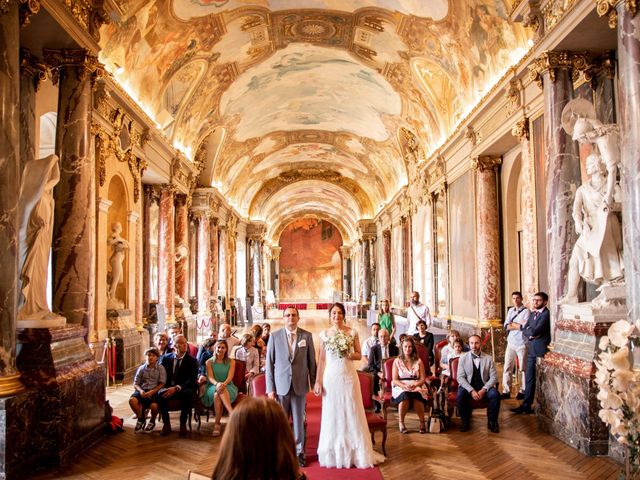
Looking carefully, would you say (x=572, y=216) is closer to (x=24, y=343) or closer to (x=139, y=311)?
(x=24, y=343)

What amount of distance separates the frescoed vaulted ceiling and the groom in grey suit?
771cm

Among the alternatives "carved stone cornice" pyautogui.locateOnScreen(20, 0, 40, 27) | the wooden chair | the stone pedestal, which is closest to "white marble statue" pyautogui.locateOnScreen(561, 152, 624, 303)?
the stone pedestal

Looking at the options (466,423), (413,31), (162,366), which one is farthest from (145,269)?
(466,423)

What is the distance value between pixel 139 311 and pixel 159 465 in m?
8.24

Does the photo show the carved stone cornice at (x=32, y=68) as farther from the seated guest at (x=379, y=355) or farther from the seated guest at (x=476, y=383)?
the seated guest at (x=476, y=383)

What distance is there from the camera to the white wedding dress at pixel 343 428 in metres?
6.27

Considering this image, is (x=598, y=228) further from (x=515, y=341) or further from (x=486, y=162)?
(x=486, y=162)

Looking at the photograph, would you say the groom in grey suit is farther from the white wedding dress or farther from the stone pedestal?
the stone pedestal

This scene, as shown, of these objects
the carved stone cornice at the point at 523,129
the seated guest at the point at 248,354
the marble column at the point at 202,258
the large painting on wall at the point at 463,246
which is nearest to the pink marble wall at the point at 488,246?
the large painting on wall at the point at 463,246

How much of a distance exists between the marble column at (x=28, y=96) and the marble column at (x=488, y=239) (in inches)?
390

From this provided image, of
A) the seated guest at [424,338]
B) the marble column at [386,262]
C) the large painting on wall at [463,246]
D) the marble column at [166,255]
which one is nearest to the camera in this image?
the seated guest at [424,338]

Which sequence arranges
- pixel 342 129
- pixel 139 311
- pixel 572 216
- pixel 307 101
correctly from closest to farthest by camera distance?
pixel 572 216 → pixel 139 311 → pixel 307 101 → pixel 342 129

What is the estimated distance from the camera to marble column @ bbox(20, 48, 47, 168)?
8.44m

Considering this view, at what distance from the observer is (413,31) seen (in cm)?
1473
